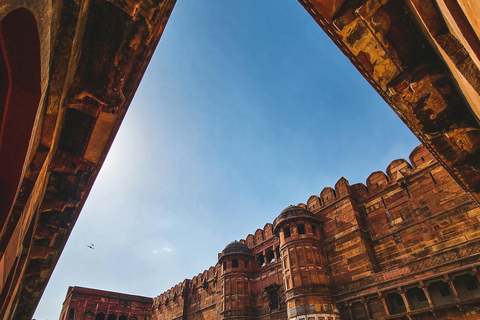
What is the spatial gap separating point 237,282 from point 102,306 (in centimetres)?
1946

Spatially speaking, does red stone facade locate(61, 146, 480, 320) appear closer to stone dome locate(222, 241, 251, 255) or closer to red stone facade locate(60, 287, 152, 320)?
stone dome locate(222, 241, 251, 255)

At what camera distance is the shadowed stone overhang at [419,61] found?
2.19 meters

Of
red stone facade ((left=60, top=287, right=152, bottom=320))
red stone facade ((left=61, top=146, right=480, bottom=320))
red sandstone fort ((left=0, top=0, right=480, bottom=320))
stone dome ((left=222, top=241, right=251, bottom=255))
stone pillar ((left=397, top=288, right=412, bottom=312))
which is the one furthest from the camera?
red stone facade ((left=60, top=287, right=152, bottom=320))

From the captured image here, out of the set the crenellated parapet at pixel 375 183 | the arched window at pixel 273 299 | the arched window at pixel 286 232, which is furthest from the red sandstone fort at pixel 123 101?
the arched window at pixel 273 299

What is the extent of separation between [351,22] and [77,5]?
2650 mm

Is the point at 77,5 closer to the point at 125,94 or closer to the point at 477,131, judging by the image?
the point at 125,94

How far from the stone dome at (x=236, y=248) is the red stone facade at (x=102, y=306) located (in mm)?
18454

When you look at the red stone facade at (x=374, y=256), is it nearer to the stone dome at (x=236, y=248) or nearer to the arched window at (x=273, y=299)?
the arched window at (x=273, y=299)

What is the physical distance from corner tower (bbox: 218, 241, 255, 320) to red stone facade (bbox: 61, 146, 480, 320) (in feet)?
0.22

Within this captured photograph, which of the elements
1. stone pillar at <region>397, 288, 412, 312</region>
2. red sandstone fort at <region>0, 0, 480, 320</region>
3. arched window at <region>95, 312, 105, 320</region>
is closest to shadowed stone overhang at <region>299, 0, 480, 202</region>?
red sandstone fort at <region>0, 0, 480, 320</region>

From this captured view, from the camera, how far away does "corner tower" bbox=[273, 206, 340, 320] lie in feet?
39.9

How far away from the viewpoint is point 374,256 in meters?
12.8

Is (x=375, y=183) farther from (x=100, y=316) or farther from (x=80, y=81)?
(x=100, y=316)

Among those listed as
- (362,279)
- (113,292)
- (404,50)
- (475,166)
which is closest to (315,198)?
(362,279)
